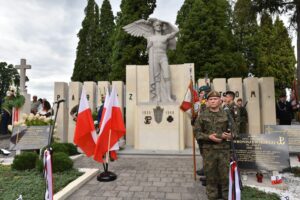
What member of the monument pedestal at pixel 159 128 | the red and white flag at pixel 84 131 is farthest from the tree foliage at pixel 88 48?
the red and white flag at pixel 84 131

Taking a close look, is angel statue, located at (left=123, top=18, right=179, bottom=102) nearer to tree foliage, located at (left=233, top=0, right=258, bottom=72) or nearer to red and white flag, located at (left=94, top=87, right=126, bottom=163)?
red and white flag, located at (left=94, top=87, right=126, bottom=163)

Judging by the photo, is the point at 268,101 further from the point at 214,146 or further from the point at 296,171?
the point at 214,146

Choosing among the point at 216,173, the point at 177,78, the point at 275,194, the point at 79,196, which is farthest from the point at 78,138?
the point at 177,78

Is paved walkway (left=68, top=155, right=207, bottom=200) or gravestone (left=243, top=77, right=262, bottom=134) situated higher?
gravestone (left=243, top=77, right=262, bottom=134)

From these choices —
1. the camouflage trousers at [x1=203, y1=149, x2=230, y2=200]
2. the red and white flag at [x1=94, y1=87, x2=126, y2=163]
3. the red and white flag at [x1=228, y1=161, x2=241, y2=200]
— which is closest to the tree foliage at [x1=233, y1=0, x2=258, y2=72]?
the red and white flag at [x1=94, y1=87, x2=126, y2=163]

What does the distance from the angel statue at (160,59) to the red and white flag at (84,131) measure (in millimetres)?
4029

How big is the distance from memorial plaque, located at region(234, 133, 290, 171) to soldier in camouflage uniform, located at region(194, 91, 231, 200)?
118cm

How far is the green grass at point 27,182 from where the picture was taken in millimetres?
3848

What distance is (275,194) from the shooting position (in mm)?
3877

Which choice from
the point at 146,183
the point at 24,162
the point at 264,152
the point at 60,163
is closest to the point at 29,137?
the point at 24,162

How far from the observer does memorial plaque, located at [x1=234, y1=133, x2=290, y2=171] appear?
14.9ft

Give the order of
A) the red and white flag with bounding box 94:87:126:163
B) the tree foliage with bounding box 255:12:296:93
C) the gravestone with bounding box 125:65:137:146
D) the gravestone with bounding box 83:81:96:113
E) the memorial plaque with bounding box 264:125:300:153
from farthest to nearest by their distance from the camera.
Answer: the tree foliage with bounding box 255:12:296:93, the gravestone with bounding box 83:81:96:113, the gravestone with bounding box 125:65:137:146, the memorial plaque with bounding box 264:125:300:153, the red and white flag with bounding box 94:87:126:163

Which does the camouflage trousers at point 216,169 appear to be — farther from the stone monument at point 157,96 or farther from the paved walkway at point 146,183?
the stone monument at point 157,96

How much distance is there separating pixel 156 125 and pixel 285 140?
14.3ft
